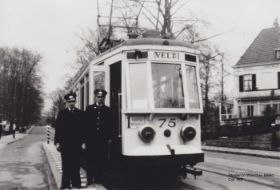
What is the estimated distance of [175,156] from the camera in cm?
896

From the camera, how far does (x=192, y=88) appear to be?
9.61 metres

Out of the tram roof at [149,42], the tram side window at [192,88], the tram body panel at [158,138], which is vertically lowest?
the tram body panel at [158,138]

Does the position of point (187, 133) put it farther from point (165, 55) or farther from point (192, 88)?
point (165, 55)

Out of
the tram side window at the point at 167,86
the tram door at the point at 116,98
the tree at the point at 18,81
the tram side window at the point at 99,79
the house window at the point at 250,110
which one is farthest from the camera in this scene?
the tree at the point at 18,81

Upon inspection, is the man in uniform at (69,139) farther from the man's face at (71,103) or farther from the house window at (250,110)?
the house window at (250,110)

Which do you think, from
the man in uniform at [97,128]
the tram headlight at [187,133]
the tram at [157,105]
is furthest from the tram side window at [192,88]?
the man in uniform at [97,128]

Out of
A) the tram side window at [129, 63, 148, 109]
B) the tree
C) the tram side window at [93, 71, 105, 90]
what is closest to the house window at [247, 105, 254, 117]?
the tree

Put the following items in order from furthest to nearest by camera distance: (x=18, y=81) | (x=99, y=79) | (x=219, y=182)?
(x=18, y=81)
(x=99, y=79)
(x=219, y=182)

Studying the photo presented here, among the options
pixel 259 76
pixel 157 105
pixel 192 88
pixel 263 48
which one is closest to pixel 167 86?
pixel 157 105

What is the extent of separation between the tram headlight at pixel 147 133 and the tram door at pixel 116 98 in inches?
22.9

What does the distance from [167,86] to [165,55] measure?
0.67 metres

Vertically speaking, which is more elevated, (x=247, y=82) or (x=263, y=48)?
(x=263, y=48)

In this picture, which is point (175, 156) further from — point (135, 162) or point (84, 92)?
point (84, 92)

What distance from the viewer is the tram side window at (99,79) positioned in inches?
414
